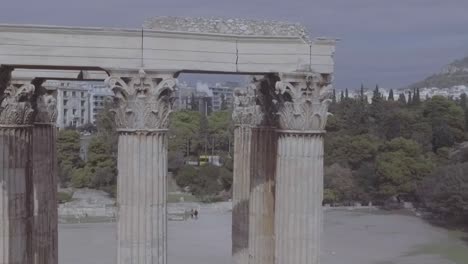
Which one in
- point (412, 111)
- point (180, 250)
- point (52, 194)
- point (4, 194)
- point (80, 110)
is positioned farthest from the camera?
point (80, 110)

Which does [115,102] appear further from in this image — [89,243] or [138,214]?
[89,243]

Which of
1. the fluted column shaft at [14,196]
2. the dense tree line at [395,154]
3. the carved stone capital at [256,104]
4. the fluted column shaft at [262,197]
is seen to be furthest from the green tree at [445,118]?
the fluted column shaft at [14,196]

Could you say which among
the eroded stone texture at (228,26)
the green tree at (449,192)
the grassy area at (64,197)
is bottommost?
the grassy area at (64,197)

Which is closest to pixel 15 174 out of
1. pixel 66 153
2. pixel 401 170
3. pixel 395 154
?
pixel 401 170

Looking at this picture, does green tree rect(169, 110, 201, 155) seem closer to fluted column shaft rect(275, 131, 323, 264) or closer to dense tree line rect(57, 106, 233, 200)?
dense tree line rect(57, 106, 233, 200)

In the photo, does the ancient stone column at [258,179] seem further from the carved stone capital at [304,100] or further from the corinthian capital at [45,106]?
the corinthian capital at [45,106]

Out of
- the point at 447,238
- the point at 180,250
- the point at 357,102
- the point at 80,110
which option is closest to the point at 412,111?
the point at 357,102

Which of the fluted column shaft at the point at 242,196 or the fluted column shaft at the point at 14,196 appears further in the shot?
the fluted column shaft at the point at 242,196
